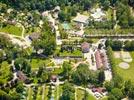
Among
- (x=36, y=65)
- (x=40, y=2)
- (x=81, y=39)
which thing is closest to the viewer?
(x=36, y=65)

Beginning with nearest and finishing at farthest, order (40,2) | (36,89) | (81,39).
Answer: (36,89)
(81,39)
(40,2)

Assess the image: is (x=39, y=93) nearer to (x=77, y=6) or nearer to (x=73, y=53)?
(x=73, y=53)

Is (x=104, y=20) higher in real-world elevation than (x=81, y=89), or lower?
higher

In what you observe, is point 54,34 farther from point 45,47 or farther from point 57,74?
point 57,74

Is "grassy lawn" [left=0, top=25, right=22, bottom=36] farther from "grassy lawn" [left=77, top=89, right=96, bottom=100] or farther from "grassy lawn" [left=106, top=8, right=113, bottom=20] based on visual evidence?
"grassy lawn" [left=77, top=89, right=96, bottom=100]

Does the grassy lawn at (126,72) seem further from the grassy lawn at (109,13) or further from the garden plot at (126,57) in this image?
the grassy lawn at (109,13)

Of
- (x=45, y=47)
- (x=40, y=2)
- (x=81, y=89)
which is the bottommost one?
(x=81, y=89)

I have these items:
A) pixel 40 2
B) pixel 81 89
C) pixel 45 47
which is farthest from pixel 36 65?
pixel 40 2
